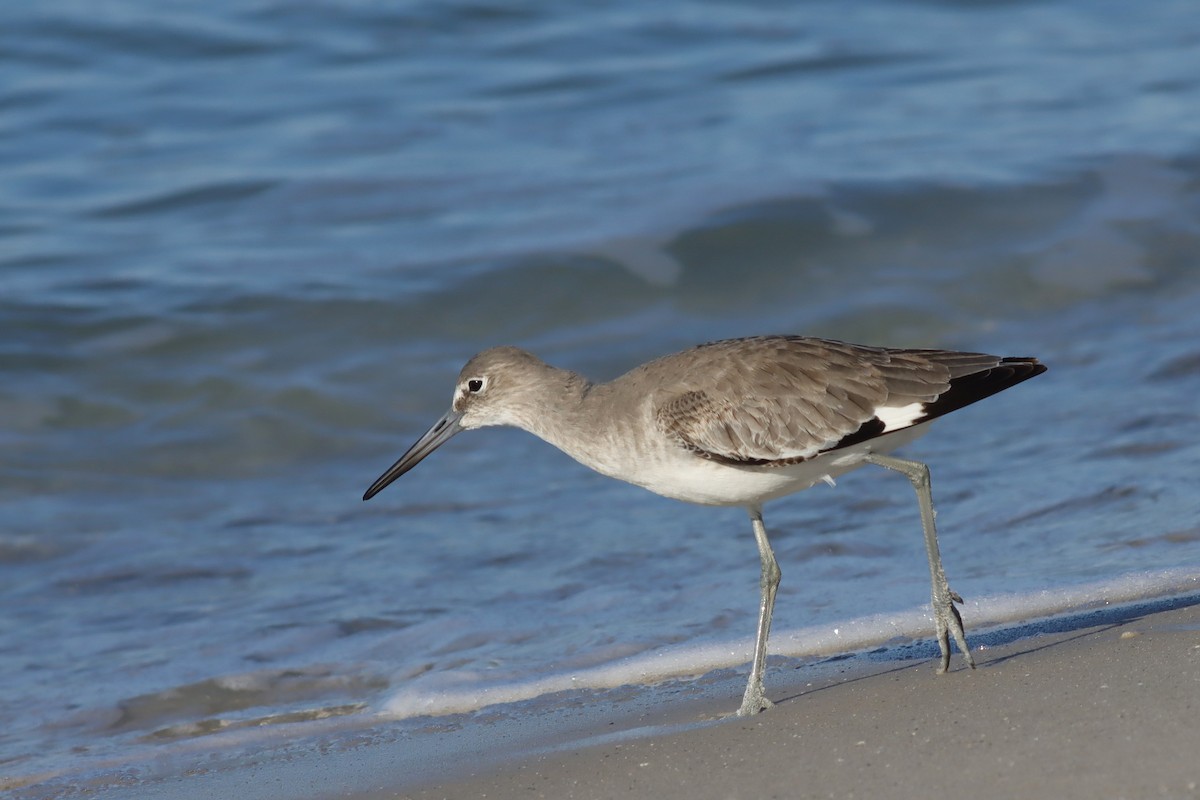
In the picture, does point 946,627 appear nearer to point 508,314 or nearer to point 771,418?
point 771,418

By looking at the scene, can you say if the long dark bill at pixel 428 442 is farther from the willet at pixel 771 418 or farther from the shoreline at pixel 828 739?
the shoreline at pixel 828 739

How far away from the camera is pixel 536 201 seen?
13.8 meters

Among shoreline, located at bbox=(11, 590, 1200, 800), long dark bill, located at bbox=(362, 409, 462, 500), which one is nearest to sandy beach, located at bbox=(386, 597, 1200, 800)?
shoreline, located at bbox=(11, 590, 1200, 800)

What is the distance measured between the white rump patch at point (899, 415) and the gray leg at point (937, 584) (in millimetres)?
139

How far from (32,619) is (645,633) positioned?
3010mm

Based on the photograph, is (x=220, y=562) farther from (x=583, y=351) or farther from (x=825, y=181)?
(x=825, y=181)

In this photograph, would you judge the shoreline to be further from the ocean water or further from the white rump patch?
the white rump patch

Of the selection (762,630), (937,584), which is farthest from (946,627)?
(762,630)

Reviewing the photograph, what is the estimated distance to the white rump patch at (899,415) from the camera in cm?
575

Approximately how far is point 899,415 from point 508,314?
652 centimetres

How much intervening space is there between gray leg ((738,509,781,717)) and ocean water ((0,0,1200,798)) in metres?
0.43

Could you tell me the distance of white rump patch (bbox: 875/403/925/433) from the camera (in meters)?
5.75

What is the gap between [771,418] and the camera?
5863mm

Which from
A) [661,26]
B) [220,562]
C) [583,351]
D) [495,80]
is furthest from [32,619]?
[661,26]
